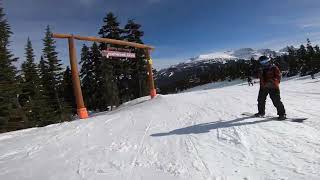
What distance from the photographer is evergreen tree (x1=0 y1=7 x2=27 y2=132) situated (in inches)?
1124

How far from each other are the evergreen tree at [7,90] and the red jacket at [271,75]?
23679mm

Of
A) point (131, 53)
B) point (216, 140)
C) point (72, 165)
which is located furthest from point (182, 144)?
point (131, 53)

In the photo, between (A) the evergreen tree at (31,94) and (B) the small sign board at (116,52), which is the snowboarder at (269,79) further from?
(A) the evergreen tree at (31,94)

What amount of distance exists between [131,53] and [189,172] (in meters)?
16.2

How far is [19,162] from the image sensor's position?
23.7 ft

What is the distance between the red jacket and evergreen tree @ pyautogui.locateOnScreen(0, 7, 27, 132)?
77.7 ft

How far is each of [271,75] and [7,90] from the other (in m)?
28.5

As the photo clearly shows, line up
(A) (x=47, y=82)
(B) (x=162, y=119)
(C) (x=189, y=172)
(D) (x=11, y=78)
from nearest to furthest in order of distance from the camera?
(C) (x=189, y=172) → (B) (x=162, y=119) → (D) (x=11, y=78) → (A) (x=47, y=82)

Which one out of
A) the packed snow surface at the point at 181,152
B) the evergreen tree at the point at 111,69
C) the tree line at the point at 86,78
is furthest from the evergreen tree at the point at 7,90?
the packed snow surface at the point at 181,152

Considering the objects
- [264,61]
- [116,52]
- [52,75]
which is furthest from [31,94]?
[264,61]

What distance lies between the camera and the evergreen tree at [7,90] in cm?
2855

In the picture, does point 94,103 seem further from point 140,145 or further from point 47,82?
point 140,145

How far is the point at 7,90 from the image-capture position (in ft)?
102

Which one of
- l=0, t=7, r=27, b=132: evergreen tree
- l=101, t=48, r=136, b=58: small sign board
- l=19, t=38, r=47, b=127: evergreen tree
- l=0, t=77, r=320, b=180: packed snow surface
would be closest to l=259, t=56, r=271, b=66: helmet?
l=0, t=77, r=320, b=180: packed snow surface
